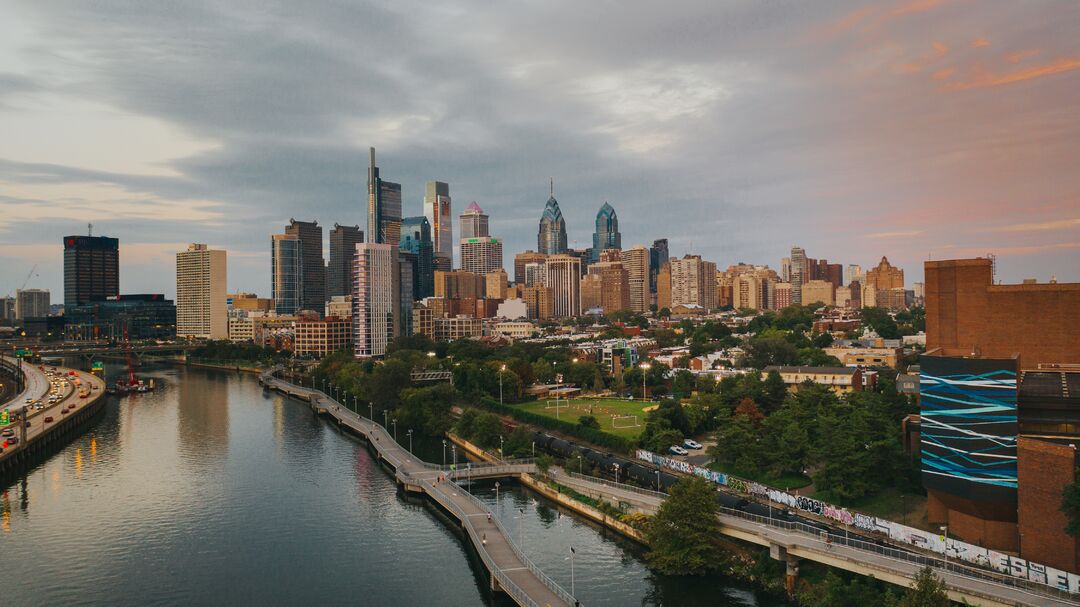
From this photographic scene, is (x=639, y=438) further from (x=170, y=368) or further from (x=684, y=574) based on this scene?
(x=170, y=368)

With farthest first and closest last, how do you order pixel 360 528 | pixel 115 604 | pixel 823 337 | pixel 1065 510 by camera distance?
pixel 823 337 → pixel 360 528 → pixel 115 604 → pixel 1065 510

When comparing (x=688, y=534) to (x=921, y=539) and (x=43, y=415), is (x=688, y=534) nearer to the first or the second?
(x=921, y=539)

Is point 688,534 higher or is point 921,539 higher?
point 921,539

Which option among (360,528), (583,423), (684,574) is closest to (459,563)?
(360,528)

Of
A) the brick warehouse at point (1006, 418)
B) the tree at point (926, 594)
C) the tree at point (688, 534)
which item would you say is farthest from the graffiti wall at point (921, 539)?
the tree at point (688, 534)

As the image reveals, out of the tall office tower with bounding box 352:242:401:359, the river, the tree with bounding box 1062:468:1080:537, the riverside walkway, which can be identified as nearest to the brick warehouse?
the tree with bounding box 1062:468:1080:537

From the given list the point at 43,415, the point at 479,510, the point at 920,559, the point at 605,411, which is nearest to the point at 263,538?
the point at 479,510
